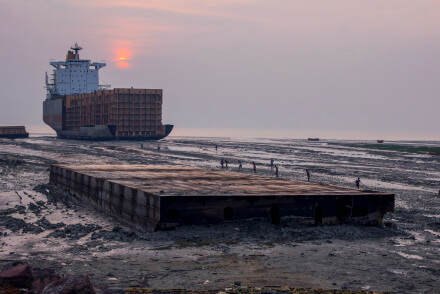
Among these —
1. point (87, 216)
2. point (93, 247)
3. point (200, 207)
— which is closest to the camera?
point (93, 247)

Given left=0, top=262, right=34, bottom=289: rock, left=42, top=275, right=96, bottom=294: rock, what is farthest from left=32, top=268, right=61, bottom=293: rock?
left=42, top=275, right=96, bottom=294: rock

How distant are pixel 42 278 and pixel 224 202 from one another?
5.67 metres

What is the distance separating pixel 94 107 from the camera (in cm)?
8412

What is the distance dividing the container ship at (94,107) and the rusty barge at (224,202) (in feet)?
199

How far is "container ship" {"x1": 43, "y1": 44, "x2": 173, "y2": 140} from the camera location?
77250mm

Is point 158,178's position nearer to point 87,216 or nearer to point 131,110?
point 87,216

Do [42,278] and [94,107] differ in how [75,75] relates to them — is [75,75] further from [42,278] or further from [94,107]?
[42,278]

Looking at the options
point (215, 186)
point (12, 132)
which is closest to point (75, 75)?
point (12, 132)

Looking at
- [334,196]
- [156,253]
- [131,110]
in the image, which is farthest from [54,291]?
[131,110]

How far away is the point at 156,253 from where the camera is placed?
11273 mm

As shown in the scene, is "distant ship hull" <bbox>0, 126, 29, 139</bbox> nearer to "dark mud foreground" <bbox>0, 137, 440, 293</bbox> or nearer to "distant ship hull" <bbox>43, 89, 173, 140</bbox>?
"distant ship hull" <bbox>43, 89, 173, 140</bbox>

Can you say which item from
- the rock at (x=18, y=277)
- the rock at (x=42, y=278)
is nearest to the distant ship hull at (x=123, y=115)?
the rock at (x=42, y=278)

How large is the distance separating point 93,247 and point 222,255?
3028mm

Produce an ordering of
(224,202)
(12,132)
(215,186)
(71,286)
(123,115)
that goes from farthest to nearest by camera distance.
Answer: (12,132)
(123,115)
(215,186)
(224,202)
(71,286)
